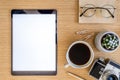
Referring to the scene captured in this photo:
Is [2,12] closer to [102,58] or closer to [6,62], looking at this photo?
[6,62]

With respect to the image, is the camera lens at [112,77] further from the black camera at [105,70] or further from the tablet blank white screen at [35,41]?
the tablet blank white screen at [35,41]

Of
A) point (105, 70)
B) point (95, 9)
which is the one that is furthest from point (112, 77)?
point (95, 9)

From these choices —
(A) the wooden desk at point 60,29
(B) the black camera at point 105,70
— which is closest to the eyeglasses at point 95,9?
(A) the wooden desk at point 60,29

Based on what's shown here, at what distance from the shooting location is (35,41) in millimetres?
750

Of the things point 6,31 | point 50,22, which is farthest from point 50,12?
point 6,31

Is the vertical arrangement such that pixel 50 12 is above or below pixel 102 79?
above

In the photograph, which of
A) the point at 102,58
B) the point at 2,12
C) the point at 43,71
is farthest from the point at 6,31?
the point at 102,58

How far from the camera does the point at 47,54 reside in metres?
0.75

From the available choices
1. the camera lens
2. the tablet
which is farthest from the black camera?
the tablet

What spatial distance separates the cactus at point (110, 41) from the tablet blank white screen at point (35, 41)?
145mm

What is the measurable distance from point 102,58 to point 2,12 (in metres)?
0.31

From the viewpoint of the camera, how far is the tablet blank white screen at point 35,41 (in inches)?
29.5

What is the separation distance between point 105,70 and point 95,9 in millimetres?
175

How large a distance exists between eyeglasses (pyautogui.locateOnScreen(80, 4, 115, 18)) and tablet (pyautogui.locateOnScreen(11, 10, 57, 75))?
0.09 m
